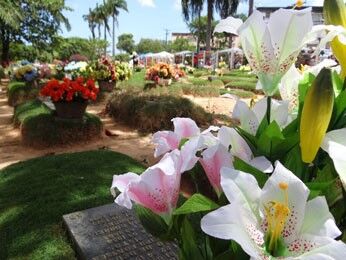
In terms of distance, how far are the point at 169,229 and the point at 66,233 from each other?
2403 millimetres

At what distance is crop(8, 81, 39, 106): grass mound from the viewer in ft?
38.7

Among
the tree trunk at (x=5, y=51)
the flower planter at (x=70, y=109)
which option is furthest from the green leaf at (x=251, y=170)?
the tree trunk at (x=5, y=51)

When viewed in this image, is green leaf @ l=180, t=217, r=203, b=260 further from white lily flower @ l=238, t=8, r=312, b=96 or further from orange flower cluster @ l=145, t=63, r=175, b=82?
orange flower cluster @ l=145, t=63, r=175, b=82

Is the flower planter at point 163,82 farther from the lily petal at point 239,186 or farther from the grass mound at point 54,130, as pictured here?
the lily petal at point 239,186

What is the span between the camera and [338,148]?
645 mm

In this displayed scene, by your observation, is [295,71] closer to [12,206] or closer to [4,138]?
[12,206]

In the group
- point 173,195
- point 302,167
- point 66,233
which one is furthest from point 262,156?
point 66,233

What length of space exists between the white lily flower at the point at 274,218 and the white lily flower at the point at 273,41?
245 mm

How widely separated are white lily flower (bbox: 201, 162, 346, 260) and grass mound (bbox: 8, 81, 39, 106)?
11.9 metres

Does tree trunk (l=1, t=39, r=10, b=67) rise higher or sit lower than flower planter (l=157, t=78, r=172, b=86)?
higher

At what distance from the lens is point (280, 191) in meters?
0.67

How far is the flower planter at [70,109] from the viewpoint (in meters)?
6.95

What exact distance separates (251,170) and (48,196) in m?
3.38

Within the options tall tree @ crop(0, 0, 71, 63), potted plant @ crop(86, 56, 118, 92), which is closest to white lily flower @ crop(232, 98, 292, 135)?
potted plant @ crop(86, 56, 118, 92)
